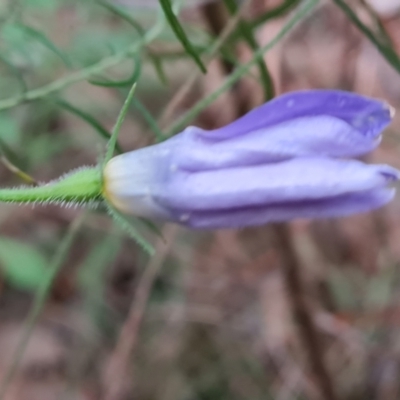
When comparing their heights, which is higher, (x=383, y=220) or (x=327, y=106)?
(x=383, y=220)

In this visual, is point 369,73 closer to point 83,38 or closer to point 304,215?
point 83,38

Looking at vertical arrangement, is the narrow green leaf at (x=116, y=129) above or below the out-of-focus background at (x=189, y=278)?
below

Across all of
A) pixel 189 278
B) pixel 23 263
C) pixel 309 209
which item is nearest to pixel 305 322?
pixel 189 278

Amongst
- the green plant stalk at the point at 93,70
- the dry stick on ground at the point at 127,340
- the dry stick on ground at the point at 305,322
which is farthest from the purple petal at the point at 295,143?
the dry stick on ground at the point at 127,340

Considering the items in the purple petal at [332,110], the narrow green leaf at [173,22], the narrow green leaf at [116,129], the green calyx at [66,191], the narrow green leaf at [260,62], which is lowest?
the green calyx at [66,191]

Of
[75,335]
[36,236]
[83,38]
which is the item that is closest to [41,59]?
[83,38]

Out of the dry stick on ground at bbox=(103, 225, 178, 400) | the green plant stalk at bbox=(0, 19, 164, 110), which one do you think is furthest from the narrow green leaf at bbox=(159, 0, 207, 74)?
the dry stick on ground at bbox=(103, 225, 178, 400)

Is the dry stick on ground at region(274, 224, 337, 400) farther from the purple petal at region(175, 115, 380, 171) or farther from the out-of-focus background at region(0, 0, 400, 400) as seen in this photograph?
the purple petal at region(175, 115, 380, 171)

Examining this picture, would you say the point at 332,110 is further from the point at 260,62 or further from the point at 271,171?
the point at 260,62

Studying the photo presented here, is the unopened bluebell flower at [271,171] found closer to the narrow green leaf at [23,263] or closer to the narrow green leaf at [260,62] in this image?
the narrow green leaf at [260,62]
